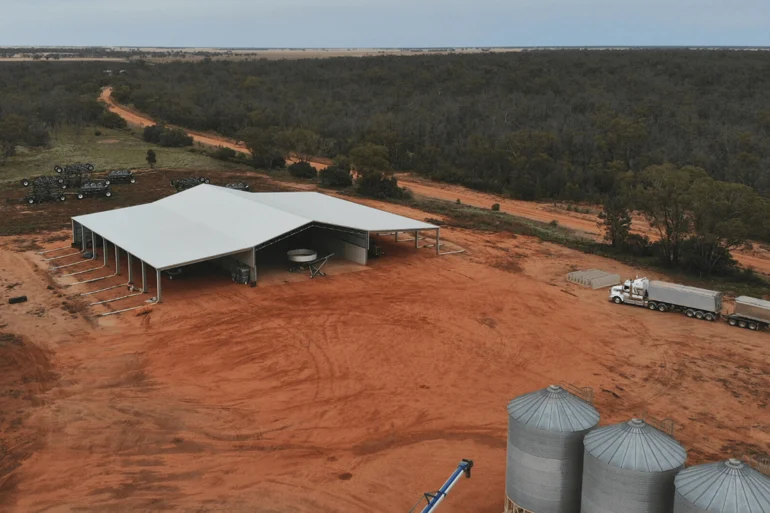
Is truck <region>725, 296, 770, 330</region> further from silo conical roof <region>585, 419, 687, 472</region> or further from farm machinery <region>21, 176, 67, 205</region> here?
farm machinery <region>21, 176, 67, 205</region>

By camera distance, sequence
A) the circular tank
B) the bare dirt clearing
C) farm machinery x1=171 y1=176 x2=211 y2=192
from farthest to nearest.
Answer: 1. farm machinery x1=171 y1=176 x2=211 y2=192
2. the bare dirt clearing
3. the circular tank

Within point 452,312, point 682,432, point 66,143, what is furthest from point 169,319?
point 66,143

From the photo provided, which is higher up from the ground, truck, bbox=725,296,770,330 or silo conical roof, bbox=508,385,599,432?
silo conical roof, bbox=508,385,599,432

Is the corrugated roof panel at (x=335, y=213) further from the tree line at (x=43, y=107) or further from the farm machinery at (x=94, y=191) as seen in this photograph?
the tree line at (x=43, y=107)

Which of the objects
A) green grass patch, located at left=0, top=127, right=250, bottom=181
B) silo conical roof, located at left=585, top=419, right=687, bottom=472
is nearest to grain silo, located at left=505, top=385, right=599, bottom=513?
silo conical roof, located at left=585, top=419, right=687, bottom=472

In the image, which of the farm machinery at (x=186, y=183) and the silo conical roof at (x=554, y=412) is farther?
the farm machinery at (x=186, y=183)

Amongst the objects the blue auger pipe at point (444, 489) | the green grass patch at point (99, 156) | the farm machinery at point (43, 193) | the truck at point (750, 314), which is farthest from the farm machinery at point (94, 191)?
the blue auger pipe at point (444, 489)

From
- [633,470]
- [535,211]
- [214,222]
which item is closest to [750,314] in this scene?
[633,470]

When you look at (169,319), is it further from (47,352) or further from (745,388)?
(745,388)
